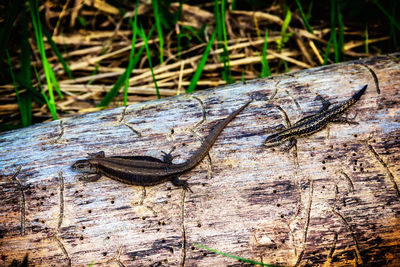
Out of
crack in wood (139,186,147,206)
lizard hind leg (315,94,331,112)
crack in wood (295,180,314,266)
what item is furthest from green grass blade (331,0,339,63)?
crack in wood (139,186,147,206)

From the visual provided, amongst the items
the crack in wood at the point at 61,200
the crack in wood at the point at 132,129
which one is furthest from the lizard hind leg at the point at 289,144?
the crack in wood at the point at 61,200

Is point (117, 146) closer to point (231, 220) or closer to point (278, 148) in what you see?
point (231, 220)

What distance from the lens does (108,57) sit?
5.66 m

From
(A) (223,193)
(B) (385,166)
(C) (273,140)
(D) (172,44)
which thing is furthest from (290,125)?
(D) (172,44)

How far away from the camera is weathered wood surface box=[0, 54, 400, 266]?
2658 mm

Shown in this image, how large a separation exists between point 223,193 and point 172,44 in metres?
3.98

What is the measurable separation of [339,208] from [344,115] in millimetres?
1158

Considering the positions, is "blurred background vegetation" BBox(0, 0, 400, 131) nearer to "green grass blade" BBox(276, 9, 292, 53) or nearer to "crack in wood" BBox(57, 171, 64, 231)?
"green grass blade" BBox(276, 9, 292, 53)

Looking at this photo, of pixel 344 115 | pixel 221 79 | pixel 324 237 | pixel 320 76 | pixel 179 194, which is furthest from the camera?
pixel 221 79

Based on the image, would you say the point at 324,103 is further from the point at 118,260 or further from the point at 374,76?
the point at 118,260

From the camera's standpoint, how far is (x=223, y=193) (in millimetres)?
2889

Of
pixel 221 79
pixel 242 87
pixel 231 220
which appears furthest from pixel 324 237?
pixel 221 79

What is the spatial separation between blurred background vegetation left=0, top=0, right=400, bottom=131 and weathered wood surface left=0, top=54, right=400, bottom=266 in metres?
1.70

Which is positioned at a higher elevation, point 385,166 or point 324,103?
point 324,103
